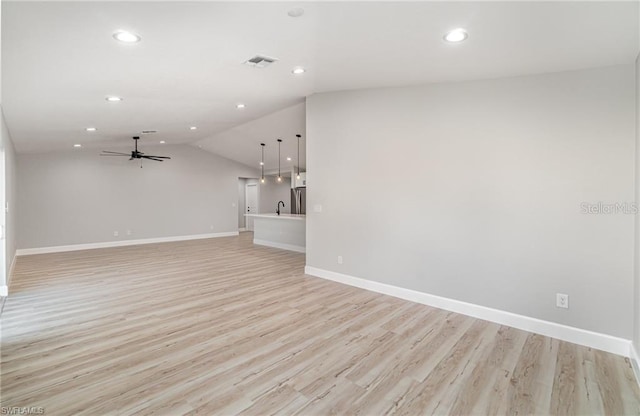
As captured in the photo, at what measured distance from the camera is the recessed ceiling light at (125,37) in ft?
7.66

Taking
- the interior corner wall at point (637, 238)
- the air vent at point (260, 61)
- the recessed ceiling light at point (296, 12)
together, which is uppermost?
the air vent at point (260, 61)

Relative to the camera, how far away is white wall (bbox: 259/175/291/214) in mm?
12254

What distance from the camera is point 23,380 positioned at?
2236mm

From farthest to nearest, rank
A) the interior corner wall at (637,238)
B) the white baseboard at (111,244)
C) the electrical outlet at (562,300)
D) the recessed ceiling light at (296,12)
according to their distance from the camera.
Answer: the white baseboard at (111,244) → the electrical outlet at (562,300) → the interior corner wall at (637,238) → the recessed ceiling light at (296,12)

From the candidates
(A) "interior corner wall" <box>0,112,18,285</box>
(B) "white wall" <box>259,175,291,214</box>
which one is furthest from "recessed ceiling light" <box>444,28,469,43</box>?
(B) "white wall" <box>259,175,291,214</box>

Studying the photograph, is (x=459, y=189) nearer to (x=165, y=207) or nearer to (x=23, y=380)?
(x=23, y=380)

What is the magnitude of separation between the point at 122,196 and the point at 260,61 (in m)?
7.66

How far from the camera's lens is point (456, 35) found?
2430mm

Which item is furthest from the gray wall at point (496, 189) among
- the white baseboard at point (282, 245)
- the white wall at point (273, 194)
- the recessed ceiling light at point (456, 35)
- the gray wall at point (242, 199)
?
the gray wall at point (242, 199)

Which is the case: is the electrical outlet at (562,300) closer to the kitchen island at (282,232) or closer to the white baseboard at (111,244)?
the kitchen island at (282,232)

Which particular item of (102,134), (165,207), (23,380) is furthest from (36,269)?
(23,380)

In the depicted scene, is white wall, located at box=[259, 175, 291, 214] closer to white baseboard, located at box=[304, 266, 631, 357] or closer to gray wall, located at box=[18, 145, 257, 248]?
gray wall, located at box=[18, 145, 257, 248]

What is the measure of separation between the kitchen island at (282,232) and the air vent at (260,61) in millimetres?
4746

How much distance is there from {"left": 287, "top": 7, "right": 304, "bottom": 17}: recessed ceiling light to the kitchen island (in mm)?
5682
